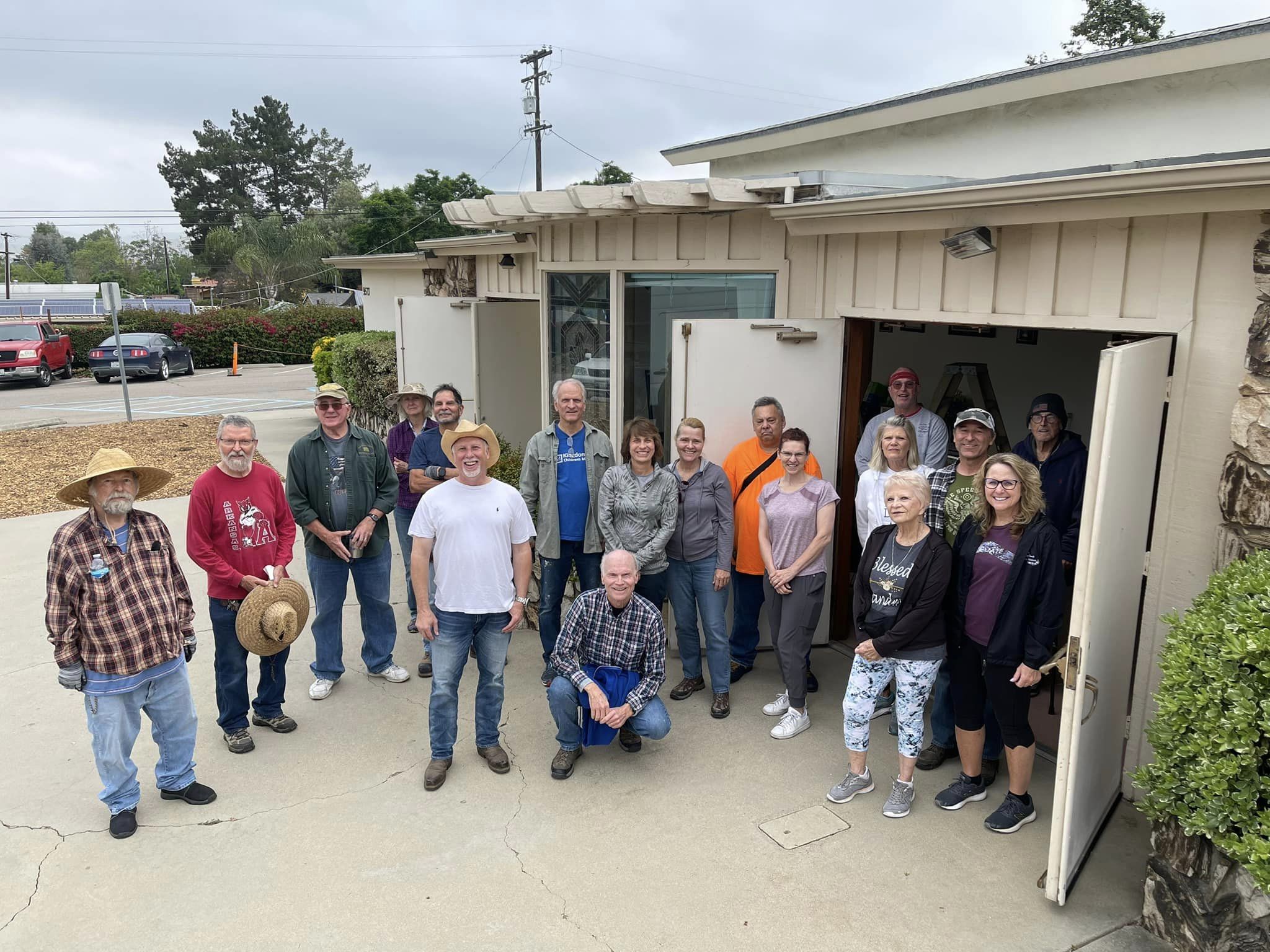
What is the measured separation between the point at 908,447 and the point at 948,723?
1381 millimetres

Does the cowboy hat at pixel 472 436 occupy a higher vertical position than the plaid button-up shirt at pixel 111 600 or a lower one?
higher

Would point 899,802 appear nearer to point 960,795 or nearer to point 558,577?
point 960,795

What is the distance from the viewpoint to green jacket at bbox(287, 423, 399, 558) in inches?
196

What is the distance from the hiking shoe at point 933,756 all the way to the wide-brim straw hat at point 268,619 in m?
3.15

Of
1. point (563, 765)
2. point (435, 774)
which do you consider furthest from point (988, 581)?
point (435, 774)

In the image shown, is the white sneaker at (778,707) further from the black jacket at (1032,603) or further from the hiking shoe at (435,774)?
the hiking shoe at (435,774)

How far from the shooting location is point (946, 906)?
345cm

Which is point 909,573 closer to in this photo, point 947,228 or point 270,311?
point 947,228

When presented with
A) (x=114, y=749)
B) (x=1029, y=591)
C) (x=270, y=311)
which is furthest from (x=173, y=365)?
(x=1029, y=591)

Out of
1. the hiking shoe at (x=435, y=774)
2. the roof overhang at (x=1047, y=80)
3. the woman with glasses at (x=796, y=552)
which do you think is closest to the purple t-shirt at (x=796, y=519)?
the woman with glasses at (x=796, y=552)

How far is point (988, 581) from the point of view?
377cm

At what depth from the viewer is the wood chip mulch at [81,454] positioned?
10430 millimetres

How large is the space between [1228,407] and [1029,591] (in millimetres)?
1083

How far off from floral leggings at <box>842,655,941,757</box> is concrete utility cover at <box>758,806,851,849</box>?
0.36 m
